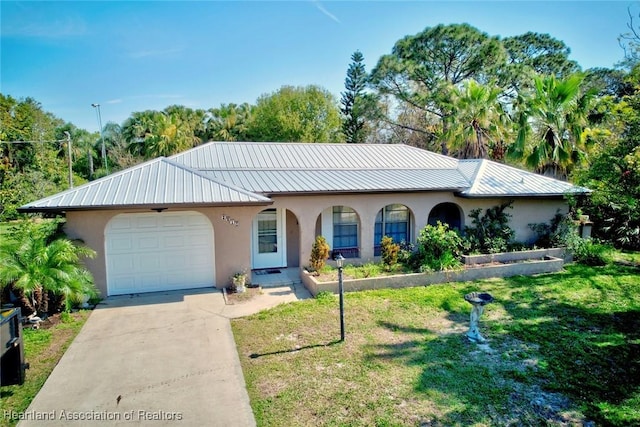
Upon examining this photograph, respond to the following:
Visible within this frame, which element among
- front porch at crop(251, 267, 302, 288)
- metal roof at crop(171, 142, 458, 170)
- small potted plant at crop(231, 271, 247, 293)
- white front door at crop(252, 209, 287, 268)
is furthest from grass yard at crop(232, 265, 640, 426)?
metal roof at crop(171, 142, 458, 170)

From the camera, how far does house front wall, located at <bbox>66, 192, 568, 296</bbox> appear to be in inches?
380

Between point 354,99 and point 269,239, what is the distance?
2587cm

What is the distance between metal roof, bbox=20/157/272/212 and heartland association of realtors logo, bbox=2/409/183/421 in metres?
4.94

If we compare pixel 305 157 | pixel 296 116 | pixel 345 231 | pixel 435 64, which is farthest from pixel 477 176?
pixel 296 116

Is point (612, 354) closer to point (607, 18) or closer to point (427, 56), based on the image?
point (607, 18)

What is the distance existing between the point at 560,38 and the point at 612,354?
37213mm

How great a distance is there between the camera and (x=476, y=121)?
2020cm

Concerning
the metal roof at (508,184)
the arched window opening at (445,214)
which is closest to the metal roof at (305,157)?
the metal roof at (508,184)

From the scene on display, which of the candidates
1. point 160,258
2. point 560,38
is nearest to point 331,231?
point 160,258

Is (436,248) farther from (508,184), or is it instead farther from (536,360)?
(536,360)

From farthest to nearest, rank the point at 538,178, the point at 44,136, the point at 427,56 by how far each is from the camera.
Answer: the point at 44,136 < the point at 427,56 < the point at 538,178

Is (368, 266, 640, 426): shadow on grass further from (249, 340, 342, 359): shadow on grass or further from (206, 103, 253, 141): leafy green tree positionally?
(206, 103, 253, 141): leafy green tree

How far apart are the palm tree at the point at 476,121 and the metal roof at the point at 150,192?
1431cm

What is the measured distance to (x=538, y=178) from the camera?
48.9 ft
